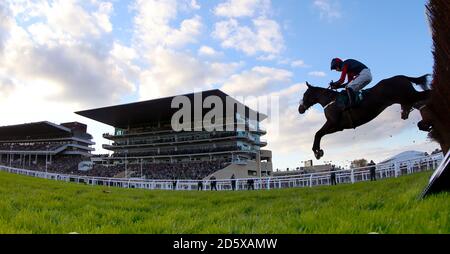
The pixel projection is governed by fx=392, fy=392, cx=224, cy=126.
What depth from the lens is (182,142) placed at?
6519 cm

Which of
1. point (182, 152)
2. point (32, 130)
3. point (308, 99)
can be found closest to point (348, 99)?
point (308, 99)

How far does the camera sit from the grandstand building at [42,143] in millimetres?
80500

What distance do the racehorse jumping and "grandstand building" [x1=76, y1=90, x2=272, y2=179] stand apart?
151 feet

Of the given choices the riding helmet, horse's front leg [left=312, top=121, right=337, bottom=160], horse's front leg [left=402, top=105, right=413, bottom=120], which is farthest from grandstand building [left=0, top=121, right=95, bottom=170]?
horse's front leg [left=402, top=105, right=413, bottom=120]

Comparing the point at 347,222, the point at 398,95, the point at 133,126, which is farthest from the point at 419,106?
the point at 133,126

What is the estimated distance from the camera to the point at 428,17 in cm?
465

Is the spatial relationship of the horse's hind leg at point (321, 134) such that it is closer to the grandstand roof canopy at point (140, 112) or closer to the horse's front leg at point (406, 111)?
the horse's front leg at point (406, 111)

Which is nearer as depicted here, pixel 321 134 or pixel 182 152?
pixel 321 134

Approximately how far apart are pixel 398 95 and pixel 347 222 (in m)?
5.24

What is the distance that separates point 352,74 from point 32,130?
87698 mm

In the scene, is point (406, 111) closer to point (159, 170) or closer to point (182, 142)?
point (159, 170)
